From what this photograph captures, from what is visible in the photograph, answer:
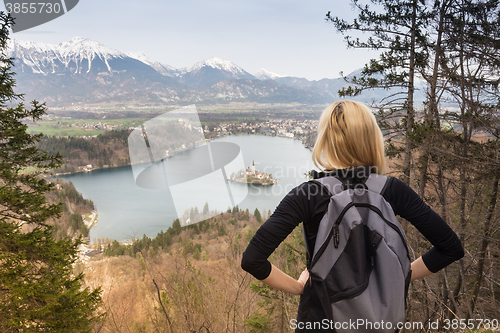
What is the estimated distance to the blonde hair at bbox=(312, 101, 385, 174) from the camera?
3.04 feet

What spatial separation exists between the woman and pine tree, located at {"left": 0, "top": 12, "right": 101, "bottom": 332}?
19.8 ft

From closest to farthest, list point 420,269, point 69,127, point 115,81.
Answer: point 420,269
point 69,127
point 115,81

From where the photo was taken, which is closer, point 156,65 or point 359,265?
point 359,265

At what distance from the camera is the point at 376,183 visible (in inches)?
36.1

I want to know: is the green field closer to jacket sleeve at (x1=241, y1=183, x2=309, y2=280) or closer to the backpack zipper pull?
jacket sleeve at (x1=241, y1=183, x2=309, y2=280)

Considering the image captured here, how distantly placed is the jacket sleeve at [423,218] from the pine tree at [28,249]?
6.39 meters

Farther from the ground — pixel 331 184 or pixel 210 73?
pixel 210 73

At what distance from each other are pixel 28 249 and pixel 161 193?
35.1 meters

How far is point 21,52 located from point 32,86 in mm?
24648

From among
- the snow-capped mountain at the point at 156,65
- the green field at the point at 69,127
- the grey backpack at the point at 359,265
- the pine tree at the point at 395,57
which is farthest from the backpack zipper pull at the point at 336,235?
the snow-capped mountain at the point at 156,65

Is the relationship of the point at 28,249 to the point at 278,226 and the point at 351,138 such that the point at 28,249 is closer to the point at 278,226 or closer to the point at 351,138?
the point at 278,226

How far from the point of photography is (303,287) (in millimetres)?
985

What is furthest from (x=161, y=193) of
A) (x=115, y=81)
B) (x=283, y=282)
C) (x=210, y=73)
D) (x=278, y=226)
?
(x=210, y=73)

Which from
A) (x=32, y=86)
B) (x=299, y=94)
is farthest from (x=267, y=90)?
(x=32, y=86)
